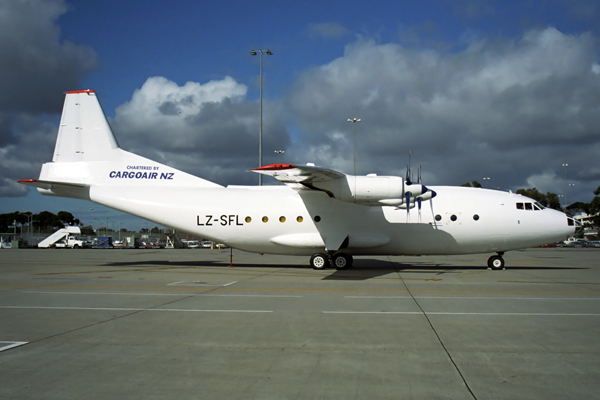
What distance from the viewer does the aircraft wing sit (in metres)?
16.8

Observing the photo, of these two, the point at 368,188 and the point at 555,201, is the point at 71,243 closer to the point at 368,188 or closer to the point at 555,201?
the point at 368,188

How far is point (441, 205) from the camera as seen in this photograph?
21.4 m

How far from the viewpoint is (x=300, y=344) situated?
7.29 metres

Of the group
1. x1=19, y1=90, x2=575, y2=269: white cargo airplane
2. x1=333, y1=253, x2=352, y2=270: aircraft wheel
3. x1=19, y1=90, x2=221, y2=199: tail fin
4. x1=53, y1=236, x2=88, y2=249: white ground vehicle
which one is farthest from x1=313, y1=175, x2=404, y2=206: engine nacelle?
x1=53, y1=236, x2=88, y2=249: white ground vehicle

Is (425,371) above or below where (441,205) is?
below

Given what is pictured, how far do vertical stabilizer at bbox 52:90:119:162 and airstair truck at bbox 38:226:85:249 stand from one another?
5029 cm

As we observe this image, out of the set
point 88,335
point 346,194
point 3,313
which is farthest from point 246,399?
point 346,194

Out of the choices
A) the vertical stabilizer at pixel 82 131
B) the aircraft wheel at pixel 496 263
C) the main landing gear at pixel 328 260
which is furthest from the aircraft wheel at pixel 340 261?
the vertical stabilizer at pixel 82 131

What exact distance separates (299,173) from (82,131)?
1345 cm

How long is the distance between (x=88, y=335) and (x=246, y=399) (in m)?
4.48

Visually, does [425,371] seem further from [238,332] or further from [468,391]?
[238,332]

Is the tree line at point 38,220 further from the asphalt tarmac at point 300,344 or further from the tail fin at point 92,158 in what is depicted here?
the asphalt tarmac at point 300,344

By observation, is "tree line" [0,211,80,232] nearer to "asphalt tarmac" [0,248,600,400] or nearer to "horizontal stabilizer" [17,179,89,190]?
"horizontal stabilizer" [17,179,89,190]

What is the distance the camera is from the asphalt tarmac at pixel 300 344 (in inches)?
205
